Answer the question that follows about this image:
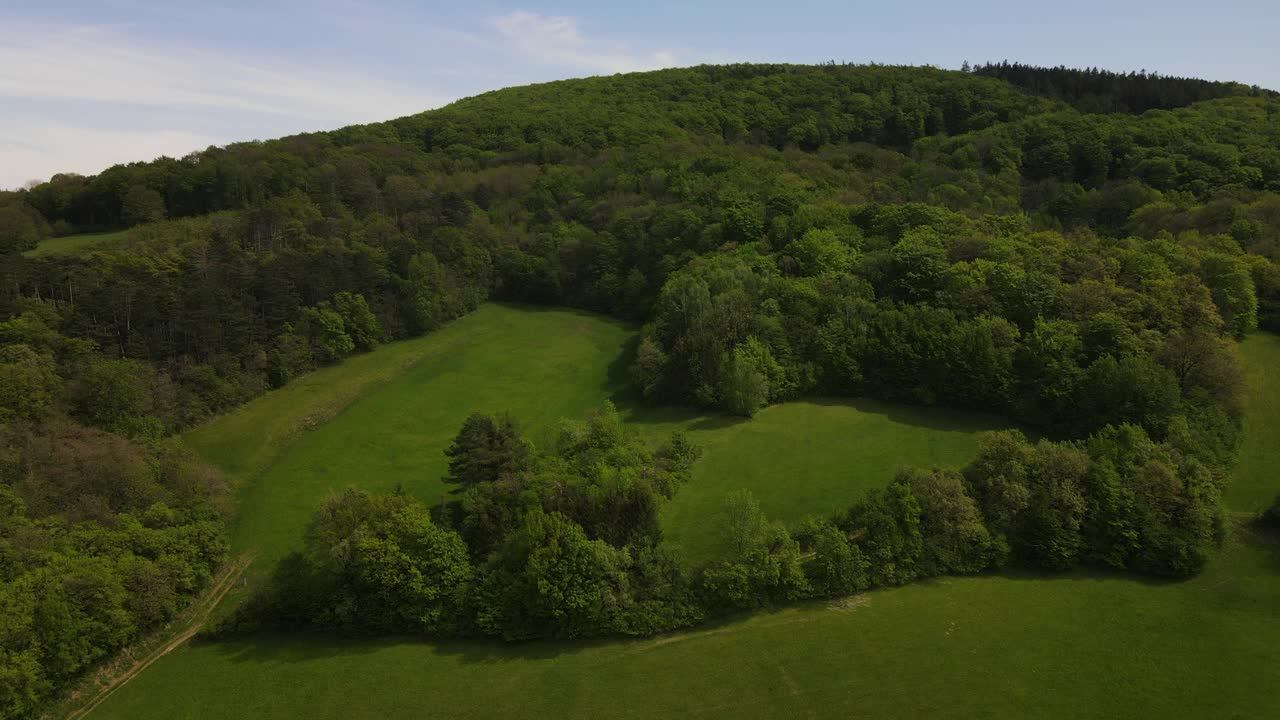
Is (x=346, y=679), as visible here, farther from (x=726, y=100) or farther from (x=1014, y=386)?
(x=726, y=100)

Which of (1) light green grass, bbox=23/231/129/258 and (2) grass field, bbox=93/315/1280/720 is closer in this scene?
(2) grass field, bbox=93/315/1280/720

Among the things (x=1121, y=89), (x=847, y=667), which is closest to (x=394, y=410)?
(x=847, y=667)

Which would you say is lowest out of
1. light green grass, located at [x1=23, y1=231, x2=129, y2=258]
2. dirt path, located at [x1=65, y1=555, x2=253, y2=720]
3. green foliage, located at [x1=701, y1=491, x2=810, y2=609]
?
dirt path, located at [x1=65, y1=555, x2=253, y2=720]

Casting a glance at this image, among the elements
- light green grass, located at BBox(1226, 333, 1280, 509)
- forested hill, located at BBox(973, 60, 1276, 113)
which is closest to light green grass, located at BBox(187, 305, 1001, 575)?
light green grass, located at BBox(1226, 333, 1280, 509)

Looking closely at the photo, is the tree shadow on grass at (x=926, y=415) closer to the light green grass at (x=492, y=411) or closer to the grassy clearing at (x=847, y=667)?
the light green grass at (x=492, y=411)

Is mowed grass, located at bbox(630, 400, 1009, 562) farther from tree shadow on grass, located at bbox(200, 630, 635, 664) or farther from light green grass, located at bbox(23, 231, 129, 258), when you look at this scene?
light green grass, located at bbox(23, 231, 129, 258)

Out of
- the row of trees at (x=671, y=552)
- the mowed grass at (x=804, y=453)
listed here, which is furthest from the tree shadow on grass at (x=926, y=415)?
the row of trees at (x=671, y=552)

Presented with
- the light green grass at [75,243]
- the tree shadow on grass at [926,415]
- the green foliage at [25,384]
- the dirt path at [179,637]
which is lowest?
the dirt path at [179,637]
